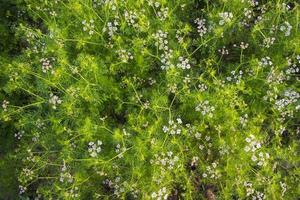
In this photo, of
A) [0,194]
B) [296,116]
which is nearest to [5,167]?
[0,194]

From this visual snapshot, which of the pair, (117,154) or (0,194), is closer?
(117,154)

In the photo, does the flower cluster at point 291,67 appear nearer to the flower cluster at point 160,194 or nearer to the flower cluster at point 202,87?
the flower cluster at point 202,87

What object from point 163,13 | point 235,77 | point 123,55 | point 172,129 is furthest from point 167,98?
point 163,13

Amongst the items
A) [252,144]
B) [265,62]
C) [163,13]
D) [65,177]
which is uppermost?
[163,13]

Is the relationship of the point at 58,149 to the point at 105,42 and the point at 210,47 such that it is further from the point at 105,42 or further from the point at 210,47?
the point at 210,47

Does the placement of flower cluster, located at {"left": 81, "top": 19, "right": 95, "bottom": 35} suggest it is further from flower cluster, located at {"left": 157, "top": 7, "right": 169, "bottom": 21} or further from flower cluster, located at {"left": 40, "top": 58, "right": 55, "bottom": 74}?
flower cluster, located at {"left": 157, "top": 7, "right": 169, "bottom": 21}

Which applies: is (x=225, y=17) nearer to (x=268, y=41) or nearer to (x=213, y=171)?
(x=268, y=41)

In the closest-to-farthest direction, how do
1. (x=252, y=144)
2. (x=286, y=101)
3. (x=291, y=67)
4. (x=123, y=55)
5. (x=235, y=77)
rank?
(x=252, y=144) → (x=123, y=55) → (x=235, y=77) → (x=286, y=101) → (x=291, y=67)
